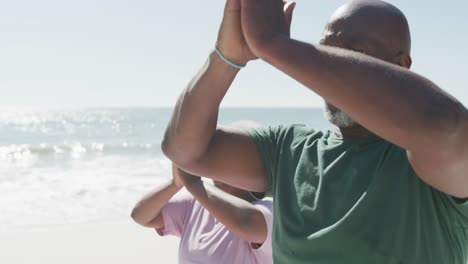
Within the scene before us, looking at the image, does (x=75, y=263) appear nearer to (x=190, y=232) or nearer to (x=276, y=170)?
(x=190, y=232)

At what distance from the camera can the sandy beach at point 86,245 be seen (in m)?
5.95

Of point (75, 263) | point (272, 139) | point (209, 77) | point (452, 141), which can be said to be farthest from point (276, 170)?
point (75, 263)

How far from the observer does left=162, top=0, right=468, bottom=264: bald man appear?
100cm

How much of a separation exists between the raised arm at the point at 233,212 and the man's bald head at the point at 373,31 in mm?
861

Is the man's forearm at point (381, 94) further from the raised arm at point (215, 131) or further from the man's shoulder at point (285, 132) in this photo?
the man's shoulder at point (285, 132)

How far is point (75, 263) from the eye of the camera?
5848mm

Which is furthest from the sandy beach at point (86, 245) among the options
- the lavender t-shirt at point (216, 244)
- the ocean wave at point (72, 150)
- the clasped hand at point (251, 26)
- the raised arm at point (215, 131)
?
the ocean wave at point (72, 150)

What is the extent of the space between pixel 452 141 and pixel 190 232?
5.06ft

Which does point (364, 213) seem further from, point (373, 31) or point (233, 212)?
point (233, 212)

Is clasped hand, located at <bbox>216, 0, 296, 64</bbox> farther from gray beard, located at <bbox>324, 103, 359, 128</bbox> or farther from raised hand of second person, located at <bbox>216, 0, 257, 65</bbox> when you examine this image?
gray beard, located at <bbox>324, 103, 359, 128</bbox>

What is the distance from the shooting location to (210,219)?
92.7 inches

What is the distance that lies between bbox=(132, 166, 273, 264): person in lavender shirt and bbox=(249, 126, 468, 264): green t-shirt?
0.65m

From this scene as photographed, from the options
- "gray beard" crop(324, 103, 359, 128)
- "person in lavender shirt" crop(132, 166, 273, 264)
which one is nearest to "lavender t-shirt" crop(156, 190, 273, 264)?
"person in lavender shirt" crop(132, 166, 273, 264)

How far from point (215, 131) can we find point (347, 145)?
0.37m
